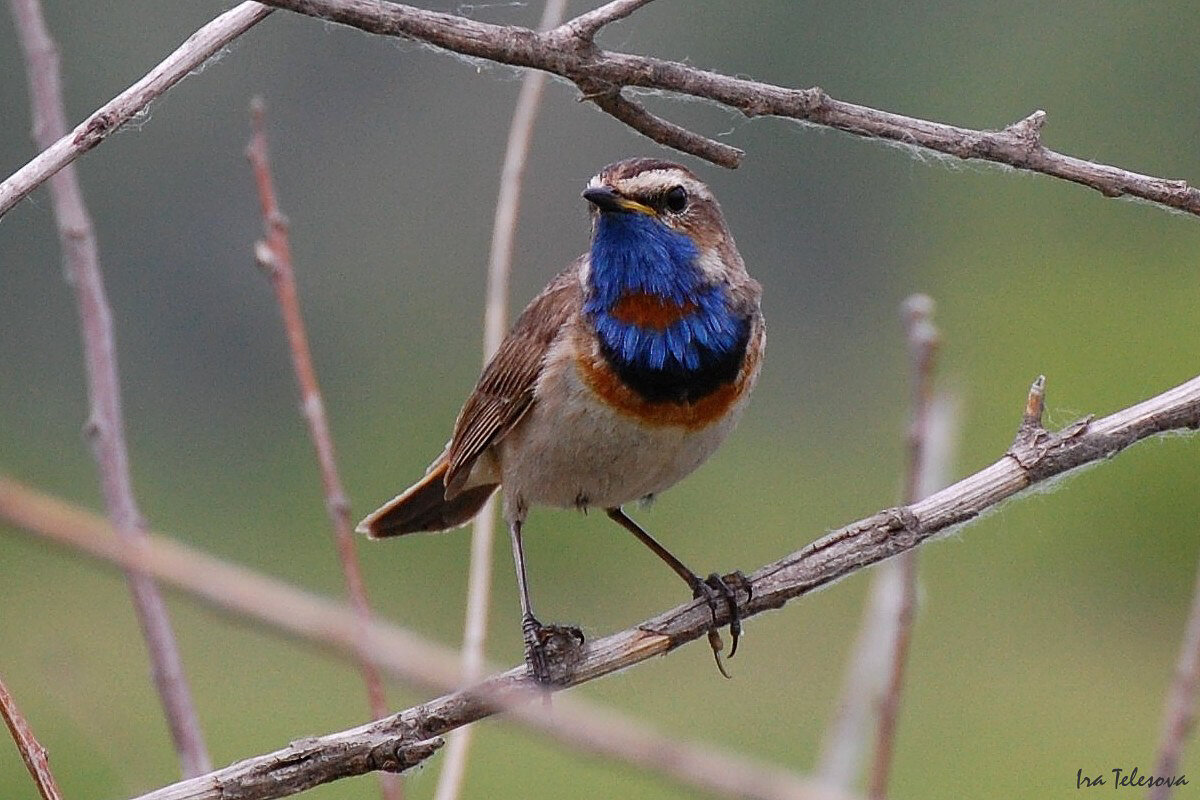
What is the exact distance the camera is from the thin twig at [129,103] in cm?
139

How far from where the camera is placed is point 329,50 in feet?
23.6

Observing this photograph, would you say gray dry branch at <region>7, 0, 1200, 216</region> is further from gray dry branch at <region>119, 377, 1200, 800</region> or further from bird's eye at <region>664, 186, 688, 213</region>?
bird's eye at <region>664, 186, 688, 213</region>

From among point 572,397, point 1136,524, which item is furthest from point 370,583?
point 572,397

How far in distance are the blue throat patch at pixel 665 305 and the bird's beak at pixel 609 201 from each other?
0.01m

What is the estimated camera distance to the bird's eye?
7.89 feet

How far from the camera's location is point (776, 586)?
1775 millimetres

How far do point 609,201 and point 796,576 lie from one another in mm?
751

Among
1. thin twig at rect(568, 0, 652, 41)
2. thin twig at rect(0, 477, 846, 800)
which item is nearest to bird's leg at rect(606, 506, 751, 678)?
thin twig at rect(568, 0, 652, 41)

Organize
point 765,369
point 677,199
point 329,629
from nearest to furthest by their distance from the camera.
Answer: point 329,629 < point 677,199 < point 765,369

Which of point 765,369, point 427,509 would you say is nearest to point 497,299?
point 427,509

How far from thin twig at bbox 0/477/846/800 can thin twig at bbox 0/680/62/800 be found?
2.03ft

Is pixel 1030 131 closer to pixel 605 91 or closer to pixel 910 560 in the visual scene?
pixel 605 91

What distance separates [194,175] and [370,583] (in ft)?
8.52

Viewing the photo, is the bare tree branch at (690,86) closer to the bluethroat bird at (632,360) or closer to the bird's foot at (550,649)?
the bird's foot at (550,649)
